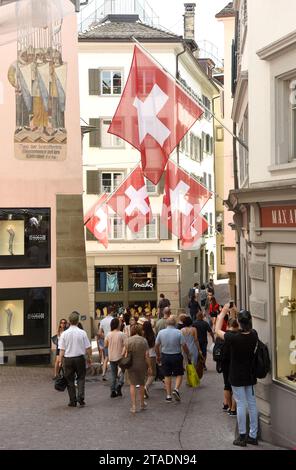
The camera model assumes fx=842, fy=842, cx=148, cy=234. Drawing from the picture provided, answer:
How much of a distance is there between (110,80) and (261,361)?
29.4 meters

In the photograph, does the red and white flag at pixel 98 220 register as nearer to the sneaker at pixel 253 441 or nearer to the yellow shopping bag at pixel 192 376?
the yellow shopping bag at pixel 192 376

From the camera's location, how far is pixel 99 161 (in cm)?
3897

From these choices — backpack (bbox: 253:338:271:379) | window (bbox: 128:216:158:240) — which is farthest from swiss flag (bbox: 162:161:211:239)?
window (bbox: 128:216:158:240)

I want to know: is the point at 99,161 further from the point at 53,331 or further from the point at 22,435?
the point at 22,435

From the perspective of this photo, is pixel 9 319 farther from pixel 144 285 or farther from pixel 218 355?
pixel 144 285

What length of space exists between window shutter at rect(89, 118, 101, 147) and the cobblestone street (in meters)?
22.8

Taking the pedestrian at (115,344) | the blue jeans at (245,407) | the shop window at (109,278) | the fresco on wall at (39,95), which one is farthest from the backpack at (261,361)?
the shop window at (109,278)

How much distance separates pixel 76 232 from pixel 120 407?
8.11 meters

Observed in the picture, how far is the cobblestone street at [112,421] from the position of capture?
37.6ft

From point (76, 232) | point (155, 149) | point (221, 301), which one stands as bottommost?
point (221, 301)

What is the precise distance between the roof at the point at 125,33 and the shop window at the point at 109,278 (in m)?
10.6

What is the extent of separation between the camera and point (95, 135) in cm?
3919

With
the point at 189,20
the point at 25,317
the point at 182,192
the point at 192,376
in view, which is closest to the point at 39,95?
the point at 182,192
